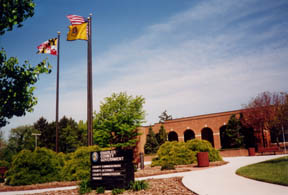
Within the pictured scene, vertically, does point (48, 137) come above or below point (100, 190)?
above

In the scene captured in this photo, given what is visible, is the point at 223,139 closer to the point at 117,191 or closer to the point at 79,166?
the point at 79,166

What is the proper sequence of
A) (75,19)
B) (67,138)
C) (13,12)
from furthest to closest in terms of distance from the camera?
(67,138)
(75,19)
(13,12)

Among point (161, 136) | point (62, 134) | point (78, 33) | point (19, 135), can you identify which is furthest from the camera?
point (19, 135)

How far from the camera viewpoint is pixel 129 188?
9.48m

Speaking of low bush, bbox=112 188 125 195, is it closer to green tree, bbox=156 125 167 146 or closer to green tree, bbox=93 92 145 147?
green tree, bbox=93 92 145 147

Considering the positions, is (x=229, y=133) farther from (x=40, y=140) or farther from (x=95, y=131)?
(x=40, y=140)

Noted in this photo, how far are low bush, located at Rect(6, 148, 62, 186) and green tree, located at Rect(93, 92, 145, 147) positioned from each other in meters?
18.3

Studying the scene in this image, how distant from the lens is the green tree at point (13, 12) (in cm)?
820

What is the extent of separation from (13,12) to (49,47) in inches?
603

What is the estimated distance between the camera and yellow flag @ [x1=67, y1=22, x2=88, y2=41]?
56.3ft

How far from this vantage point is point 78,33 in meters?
17.2

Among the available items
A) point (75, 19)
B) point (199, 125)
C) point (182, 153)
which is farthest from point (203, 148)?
point (199, 125)

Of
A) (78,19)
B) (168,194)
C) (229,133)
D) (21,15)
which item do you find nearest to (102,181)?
(168,194)

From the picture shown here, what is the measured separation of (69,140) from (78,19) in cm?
5392
